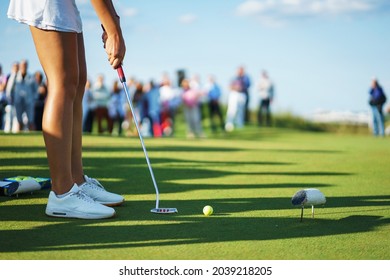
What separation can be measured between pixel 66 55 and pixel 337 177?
4468mm

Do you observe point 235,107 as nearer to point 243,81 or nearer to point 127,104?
point 243,81

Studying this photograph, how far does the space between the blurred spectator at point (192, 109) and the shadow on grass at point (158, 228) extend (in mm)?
15164

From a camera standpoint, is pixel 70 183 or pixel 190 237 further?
pixel 70 183

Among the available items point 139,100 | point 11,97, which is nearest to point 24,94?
point 11,97

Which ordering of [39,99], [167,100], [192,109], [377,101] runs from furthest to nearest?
[377,101]
[167,100]
[192,109]
[39,99]

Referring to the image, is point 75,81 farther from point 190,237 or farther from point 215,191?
point 215,191

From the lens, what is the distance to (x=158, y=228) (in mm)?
4555

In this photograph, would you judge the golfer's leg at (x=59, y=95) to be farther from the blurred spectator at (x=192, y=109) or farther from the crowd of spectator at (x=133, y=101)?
the blurred spectator at (x=192, y=109)

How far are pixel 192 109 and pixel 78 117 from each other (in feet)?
50.5

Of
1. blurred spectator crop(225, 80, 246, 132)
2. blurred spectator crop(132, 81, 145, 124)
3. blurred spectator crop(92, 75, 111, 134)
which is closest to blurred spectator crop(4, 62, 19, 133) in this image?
blurred spectator crop(92, 75, 111, 134)

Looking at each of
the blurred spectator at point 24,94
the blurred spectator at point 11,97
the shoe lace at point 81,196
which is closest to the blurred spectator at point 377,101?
the blurred spectator at point 24,94
